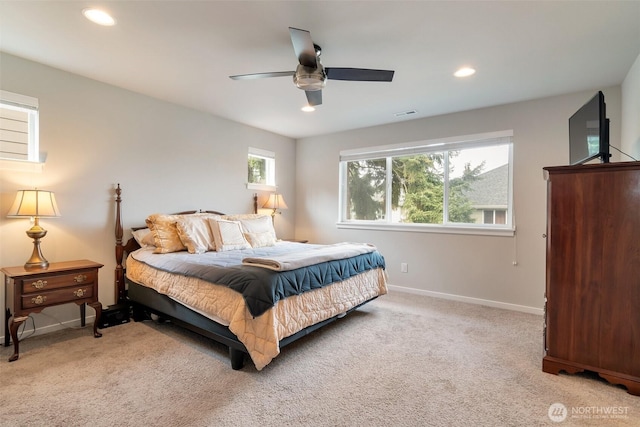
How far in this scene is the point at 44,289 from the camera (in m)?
2.44

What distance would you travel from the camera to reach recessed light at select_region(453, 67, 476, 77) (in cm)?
276

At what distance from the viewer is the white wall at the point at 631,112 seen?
2.54m

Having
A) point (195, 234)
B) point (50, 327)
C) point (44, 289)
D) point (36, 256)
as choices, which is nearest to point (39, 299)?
point (44, 289)

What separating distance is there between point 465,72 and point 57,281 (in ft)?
13.2

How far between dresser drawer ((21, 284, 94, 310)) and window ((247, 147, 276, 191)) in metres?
2.53

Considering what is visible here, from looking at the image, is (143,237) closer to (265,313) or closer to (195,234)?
(195,234)

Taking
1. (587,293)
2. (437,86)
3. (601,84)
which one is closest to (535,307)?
(587,293)

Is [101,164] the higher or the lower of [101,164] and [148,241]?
the higher

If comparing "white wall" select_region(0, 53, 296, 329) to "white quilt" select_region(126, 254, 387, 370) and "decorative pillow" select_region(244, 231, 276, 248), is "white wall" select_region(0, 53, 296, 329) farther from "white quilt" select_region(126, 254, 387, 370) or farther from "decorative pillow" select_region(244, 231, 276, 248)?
"decorative pillow" select_region(244, 231, 276, 248)

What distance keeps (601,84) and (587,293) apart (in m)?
2.34

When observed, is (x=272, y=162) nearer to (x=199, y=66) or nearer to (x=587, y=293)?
(x=199, y=66)

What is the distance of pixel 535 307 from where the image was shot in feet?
11.5

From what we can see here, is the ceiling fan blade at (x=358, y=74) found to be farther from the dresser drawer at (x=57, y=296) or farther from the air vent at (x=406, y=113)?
the dresser drawer at (x=57, y=296)

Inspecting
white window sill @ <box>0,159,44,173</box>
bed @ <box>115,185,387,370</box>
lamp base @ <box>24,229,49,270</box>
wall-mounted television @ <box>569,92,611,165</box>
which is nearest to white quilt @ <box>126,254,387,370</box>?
bed @ <box>115,185,387,370</box>
